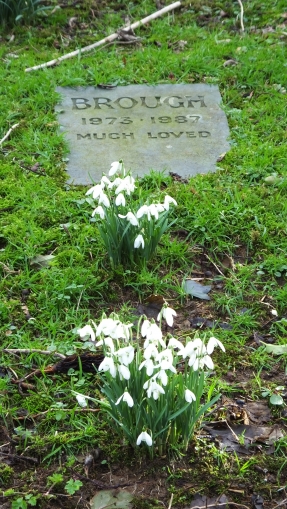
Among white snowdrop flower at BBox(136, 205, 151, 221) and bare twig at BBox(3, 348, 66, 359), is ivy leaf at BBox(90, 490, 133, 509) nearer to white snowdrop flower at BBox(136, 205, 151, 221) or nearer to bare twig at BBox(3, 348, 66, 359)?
bare twig at BBox(3, 348, 66, 359)

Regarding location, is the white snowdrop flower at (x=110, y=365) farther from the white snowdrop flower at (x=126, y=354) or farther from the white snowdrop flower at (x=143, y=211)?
the white snowdrop flower at (x=143, y=211)

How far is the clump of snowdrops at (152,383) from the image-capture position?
95.2 inches

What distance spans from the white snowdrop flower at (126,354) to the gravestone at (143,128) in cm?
206

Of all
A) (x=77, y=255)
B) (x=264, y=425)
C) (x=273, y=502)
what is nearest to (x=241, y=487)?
(x=273, y=502)

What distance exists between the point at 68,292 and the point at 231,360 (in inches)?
35.9

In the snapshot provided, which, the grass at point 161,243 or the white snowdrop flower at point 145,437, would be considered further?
the grass at point 161,243

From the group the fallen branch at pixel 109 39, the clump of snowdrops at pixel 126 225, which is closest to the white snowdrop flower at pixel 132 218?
the clump of snowdrops at pixel 126 225

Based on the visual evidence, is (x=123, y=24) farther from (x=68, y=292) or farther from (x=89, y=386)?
(x=89, y=386)

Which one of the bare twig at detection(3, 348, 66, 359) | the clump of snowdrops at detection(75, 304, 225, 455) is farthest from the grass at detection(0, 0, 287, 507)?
the clump of snowdrops at detection(75, 304, 225, 455)

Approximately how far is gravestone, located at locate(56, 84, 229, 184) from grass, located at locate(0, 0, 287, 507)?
100 mm

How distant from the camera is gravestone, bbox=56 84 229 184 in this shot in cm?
450

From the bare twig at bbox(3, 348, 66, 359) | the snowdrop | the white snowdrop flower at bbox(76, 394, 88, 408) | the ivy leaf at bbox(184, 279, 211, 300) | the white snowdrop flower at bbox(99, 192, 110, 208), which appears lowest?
the ivy leaf at bbox(184, 279, 211, 300)

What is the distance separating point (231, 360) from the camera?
3271mm

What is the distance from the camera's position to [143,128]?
4805mm
